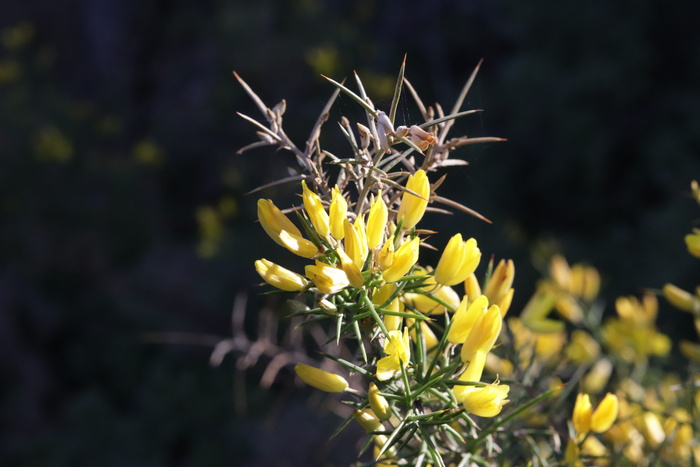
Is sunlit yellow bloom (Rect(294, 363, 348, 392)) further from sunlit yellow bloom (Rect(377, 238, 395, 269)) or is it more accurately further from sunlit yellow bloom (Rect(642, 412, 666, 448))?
sunlit yellow bloom (Rect(642, 412, 666, 448))

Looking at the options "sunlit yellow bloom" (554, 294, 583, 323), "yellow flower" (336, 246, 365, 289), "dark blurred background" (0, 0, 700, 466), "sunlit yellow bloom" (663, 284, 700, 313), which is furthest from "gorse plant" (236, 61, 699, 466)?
"dark blurred background" (0, 0, 700, 466)

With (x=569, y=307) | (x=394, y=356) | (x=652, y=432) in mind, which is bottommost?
(x=569, y=307)

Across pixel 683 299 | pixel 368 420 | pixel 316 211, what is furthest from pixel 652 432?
pixel 316 211

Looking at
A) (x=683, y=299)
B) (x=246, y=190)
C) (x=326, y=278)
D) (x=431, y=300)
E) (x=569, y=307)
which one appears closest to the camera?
(x=326, y=278)

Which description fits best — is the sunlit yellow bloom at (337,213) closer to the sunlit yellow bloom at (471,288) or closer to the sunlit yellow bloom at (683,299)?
the sunlit yellow bloom at (471,288)

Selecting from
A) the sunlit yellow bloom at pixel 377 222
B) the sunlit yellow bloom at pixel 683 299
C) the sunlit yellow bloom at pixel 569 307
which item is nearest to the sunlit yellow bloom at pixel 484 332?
the sunlit yellow bloom at pixel 377 222

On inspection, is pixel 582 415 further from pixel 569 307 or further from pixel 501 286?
pixel 569 307
